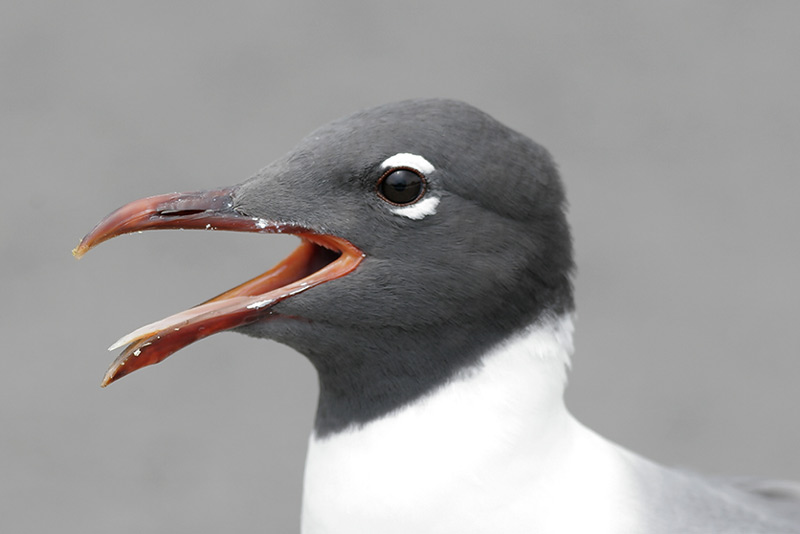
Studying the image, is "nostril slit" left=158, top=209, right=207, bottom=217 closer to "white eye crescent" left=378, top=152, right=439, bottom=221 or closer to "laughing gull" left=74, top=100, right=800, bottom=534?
"laughing gull" left=74, top=100, right=800, bottom=534

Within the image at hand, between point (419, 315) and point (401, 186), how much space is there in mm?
218

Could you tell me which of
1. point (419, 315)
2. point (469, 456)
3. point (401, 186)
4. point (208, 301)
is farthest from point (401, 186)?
point (469, 456)

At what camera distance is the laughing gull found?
5.78 ft

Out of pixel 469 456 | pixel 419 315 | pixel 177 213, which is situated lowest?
pixel 469 456

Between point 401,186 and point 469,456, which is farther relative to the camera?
point 469,456

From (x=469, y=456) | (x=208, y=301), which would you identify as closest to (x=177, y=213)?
(x=208, y=301)

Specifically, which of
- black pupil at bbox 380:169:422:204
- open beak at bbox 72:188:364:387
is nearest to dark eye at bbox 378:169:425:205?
black pupil at bbox 380:169:422:204

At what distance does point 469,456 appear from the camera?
1.87 m

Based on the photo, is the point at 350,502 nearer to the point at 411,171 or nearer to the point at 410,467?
the point at 410,467

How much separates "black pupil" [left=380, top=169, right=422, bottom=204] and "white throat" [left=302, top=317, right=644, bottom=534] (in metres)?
0.31

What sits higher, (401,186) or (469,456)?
(401,186)

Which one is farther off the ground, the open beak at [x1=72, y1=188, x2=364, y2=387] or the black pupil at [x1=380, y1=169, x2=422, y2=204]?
the black pupil at [x1=380, y1=169, x2=422, y2=204]

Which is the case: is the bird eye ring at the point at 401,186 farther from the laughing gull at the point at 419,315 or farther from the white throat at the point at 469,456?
the white throat at the point at 469,456

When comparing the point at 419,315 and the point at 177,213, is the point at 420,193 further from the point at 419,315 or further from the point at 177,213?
the point at 177,213
